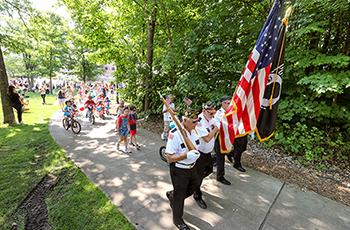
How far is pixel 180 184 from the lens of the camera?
2949 millimetres

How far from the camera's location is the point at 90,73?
75.5 feet

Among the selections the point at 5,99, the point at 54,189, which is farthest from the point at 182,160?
the point at 5,99

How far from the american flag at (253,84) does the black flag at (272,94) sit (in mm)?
189

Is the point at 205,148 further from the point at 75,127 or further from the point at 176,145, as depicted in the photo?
the point at 75,127

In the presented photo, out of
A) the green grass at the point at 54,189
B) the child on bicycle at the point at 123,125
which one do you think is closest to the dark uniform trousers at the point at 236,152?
the green grass at the point at 54,189

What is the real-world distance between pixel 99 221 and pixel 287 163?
616 centimetres

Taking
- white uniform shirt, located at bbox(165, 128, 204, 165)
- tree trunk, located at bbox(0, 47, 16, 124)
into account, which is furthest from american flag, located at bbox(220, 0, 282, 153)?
tree trunk, located at bbox(0, 47, 16, 124)

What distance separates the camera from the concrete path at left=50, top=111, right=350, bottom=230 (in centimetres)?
339

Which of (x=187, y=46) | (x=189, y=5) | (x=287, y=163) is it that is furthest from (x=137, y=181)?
(x=189, y=5)

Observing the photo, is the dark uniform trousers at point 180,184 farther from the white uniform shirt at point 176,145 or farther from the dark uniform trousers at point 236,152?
the dark uniform trousers at point 236,152

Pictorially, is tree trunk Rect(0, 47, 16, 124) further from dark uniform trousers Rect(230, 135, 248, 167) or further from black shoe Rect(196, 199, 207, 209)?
dark uniform trousers Rect(230, 135, 248, 167)

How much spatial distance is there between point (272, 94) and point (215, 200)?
2.82m

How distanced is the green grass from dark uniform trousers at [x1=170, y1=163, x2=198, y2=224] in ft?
3.27

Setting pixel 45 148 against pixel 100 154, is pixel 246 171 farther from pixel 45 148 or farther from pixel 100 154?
pixel 45 148
